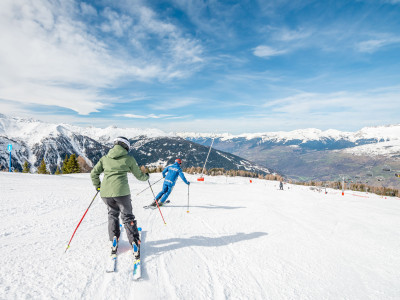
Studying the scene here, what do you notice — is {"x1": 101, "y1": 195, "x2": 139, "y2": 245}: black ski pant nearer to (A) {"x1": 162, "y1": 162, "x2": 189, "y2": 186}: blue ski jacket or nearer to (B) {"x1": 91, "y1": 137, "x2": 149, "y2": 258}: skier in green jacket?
(B) {"x1": 91, "y1": 137, "x2": 149, "y2": 258}: skier in green jacket

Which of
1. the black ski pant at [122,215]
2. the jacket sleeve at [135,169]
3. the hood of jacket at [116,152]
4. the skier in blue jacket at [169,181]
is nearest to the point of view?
the black ski pant at [122,215]

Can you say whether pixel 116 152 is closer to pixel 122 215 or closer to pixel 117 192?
pixel 117 192

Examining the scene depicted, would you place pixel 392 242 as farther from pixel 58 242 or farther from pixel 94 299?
pixel 58 242

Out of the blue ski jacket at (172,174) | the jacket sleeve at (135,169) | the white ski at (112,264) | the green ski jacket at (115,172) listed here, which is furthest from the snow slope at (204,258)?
the blue ski jacket at (172,174)

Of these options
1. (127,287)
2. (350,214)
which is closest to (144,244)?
(127,287)

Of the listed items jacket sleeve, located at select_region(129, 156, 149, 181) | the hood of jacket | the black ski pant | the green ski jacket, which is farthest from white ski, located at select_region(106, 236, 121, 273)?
the hood of jacket

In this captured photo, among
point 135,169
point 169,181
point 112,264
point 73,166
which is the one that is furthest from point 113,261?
point 73,166

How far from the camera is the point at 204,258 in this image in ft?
15.3

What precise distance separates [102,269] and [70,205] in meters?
6.13

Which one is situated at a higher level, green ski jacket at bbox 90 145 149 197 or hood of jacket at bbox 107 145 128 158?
hood of jacket at bbox 107 145 128 158

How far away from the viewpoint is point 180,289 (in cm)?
345

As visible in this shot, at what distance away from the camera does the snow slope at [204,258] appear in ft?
11.2

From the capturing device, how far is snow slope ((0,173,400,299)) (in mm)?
3426

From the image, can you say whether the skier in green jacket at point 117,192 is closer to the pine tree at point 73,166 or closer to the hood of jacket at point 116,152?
the hood of jacket at point 116,152
